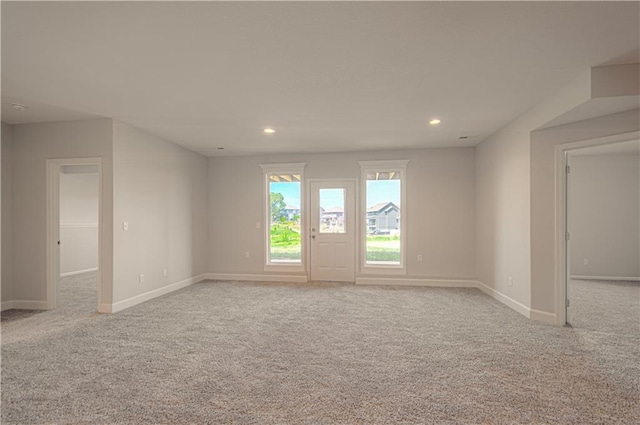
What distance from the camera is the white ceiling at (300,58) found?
2.06 metres

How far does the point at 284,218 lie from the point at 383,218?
2010mm

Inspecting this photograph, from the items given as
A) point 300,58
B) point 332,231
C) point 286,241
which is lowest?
point 286,241

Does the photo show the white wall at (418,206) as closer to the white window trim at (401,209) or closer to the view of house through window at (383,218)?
the white window trim at (401,209)

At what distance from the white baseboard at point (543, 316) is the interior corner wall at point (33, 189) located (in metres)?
6.15

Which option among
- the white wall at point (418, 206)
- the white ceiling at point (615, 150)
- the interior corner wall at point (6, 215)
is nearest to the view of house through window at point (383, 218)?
the white wall at point (418, 206)

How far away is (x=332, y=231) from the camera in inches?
253

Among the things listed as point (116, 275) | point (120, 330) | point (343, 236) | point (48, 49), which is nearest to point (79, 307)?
point (116, 275)

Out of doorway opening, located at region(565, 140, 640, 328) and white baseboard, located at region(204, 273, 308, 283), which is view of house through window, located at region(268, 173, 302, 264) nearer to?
white baseboard, located at region(204, 273, 308, 283)

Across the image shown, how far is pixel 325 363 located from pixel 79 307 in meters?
3.90

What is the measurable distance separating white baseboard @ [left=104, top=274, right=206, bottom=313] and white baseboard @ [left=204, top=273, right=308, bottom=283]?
39 centimetres

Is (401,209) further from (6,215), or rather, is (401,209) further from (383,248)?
(6,215)

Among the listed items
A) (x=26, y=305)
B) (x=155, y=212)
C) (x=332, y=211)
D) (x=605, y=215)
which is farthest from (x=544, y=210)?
(x=26, y=305)

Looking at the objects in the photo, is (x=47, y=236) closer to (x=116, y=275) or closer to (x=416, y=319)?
(x=116, y=275)

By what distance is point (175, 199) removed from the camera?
566 centimetres
